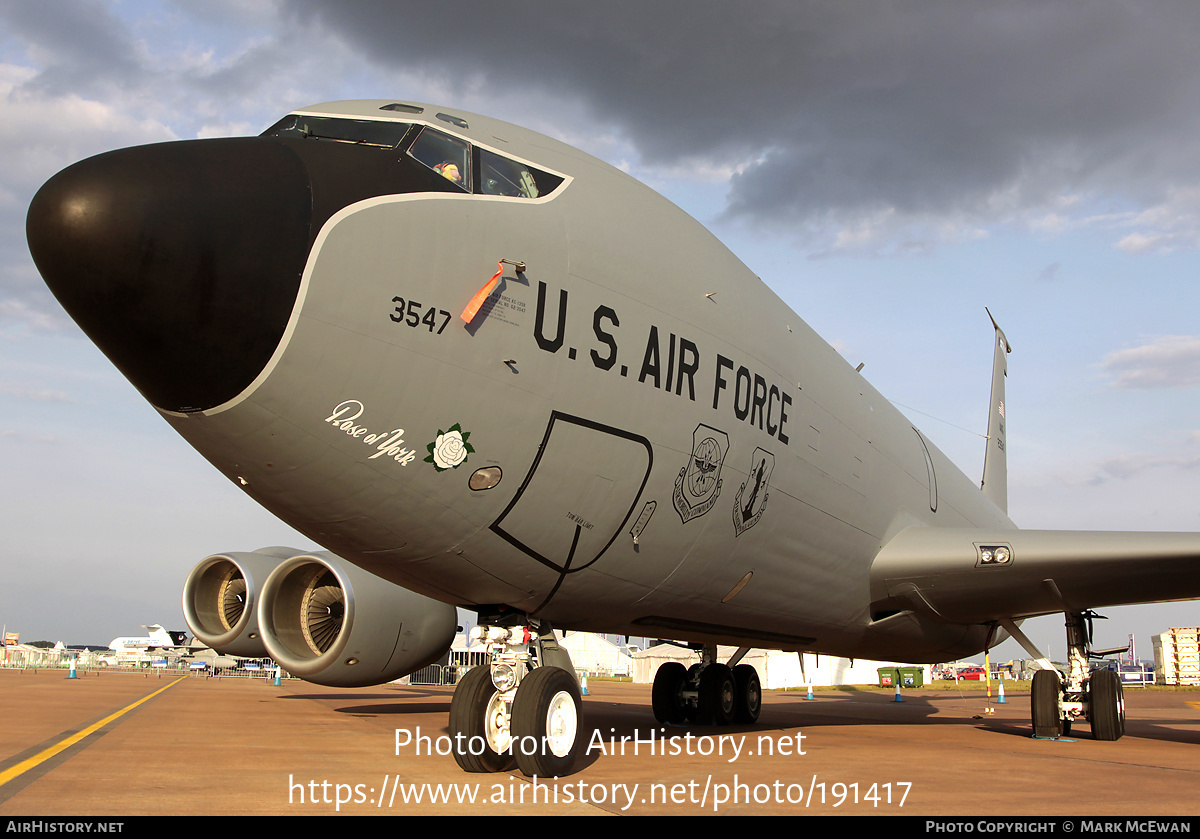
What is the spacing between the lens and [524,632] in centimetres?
686

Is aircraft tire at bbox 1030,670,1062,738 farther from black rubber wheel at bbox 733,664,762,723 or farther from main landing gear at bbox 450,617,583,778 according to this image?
main landing gear at bbox 450,617,583,778

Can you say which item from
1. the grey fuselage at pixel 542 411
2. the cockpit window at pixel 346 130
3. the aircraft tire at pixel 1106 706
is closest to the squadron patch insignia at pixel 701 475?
the grey fuselage at pixel 542 411

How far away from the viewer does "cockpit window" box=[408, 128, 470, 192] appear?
5879 millimetres

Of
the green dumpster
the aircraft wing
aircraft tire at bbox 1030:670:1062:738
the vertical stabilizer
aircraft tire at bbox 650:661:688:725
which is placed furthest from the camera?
the green dumpster

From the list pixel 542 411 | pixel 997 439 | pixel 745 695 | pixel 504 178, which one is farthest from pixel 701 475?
pixel 997 439

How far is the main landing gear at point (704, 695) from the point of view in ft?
41.0

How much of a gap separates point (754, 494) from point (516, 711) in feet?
9.42

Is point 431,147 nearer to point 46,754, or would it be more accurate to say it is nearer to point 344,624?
point 46,754

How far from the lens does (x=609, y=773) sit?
21.8 feet

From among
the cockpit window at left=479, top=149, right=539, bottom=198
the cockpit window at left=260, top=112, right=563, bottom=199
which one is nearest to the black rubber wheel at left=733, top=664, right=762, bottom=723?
the cockpit window at left=479, top=149, right=539, bottom=198

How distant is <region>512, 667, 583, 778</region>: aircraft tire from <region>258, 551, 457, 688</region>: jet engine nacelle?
15.6ft

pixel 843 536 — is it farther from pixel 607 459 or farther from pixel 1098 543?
pixel 607 459

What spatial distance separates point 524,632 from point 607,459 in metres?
1.64
